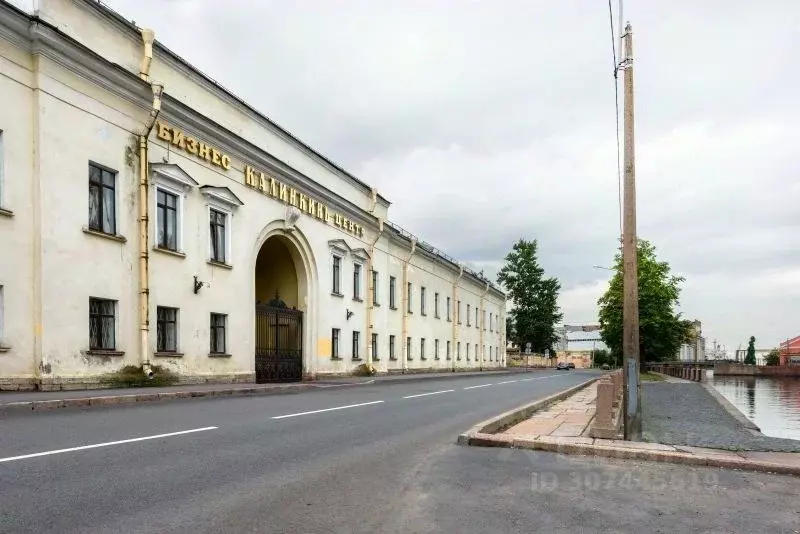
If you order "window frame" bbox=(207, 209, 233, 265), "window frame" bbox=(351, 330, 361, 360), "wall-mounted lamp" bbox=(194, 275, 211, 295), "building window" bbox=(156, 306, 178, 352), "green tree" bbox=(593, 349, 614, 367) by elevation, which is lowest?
"green tree" bbox=(593, 349, 614, 367)

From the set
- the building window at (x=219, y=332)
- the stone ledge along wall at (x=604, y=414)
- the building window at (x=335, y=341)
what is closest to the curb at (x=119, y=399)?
the building window at (x=219, y=332)

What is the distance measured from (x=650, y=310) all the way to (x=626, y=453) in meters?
34.1

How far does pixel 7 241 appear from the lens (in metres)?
13.5

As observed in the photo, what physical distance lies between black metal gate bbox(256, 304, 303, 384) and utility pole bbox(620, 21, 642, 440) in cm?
1660

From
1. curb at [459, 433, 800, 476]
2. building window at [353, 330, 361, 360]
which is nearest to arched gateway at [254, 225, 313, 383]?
building window at [353, 330, 361, 360]

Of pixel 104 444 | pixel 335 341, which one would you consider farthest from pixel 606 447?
pixel 335 341

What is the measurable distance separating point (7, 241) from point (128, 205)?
140 inches

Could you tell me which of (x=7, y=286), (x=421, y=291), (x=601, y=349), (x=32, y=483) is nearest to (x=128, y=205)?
(x=7, y=286)

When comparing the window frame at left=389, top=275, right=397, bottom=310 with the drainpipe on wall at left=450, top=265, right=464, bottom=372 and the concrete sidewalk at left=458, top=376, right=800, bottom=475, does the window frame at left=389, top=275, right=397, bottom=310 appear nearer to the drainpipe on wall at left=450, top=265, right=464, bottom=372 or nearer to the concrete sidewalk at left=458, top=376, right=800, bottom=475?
the drainpipe on wall at left=450, top=265, right=464, bottom=372

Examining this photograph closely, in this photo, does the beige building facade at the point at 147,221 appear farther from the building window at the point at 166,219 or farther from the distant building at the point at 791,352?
the distant building at the point at 791,352

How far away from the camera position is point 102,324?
1583cm

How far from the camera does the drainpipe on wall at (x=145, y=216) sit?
1659 cm

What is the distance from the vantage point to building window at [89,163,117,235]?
1576cm

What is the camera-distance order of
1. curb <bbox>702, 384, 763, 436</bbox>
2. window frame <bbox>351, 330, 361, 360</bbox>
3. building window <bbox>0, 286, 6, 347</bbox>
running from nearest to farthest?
curb <bbox>702, 384, 763, 436</bbox>, building window <bbox>0, 286, 6, 347</bbox>, window frame <bbox>351, 330, 361, 360</bbox>
